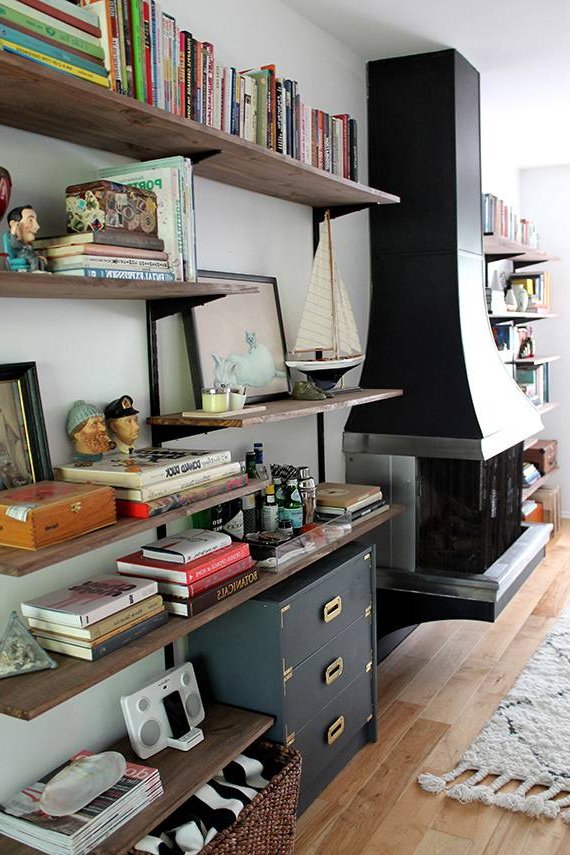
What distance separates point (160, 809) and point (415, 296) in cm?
220

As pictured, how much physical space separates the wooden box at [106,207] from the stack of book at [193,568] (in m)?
0.77

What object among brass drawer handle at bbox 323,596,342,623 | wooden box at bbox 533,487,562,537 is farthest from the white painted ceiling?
wooden box at bbox 533,487,562,537

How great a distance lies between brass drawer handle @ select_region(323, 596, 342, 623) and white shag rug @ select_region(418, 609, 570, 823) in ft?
1.87

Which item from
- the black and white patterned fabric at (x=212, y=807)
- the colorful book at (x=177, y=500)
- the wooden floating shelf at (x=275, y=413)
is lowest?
the black and white patterned fabric at (x=212, y=807)

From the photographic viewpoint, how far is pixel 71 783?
1732 mm

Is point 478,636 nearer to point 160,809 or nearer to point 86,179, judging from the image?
point 160,809

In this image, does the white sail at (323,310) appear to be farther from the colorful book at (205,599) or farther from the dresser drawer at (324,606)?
the colorful book at (205,599)

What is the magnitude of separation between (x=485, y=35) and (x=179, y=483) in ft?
7.46

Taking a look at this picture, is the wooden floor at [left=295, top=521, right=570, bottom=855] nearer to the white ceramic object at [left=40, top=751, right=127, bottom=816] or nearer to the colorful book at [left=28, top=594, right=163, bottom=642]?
the white ceramic object at [left=40, top=751, right=127, bottom=816]

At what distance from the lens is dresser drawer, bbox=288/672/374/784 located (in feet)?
Answer: 7.60

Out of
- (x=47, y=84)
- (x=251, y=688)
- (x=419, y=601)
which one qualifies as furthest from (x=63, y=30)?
(x=419, y=601)

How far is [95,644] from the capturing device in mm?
1645

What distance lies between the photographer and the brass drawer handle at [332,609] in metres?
2.41

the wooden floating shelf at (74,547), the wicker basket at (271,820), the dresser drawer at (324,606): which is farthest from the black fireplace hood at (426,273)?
the wooden floating shelf at (74,547)
